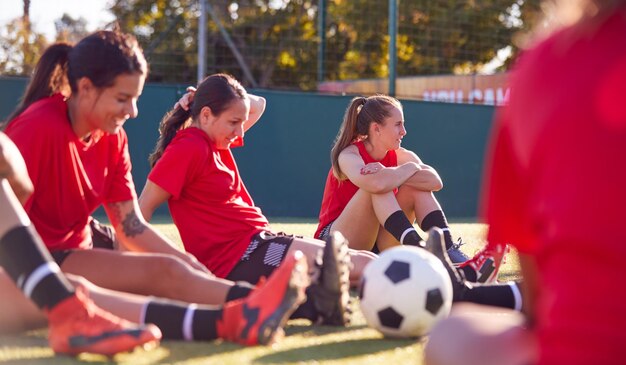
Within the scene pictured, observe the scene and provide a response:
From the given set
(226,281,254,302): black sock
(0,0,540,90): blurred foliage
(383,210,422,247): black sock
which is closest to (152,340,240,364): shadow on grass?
(226,281,254,302): black sock

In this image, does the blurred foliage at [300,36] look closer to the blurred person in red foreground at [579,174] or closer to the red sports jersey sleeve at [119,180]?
the red sports jersey sleeve at [119,180]

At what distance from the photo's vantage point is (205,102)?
4.56 m

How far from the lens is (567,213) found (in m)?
1.57

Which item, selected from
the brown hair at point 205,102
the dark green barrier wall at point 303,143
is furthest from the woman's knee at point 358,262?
the dark green barrier wall at point 303,143

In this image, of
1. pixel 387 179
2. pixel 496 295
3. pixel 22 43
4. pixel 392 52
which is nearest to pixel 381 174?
pixel 387 179

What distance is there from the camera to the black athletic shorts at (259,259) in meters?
4.34

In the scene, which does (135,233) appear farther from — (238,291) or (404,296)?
(404,296)

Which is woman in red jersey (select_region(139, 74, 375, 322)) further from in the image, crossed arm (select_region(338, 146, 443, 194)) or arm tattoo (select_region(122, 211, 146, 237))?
crossed arm (select_region(338, 146, 443, 194))

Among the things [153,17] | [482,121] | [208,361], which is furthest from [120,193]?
[153,17]

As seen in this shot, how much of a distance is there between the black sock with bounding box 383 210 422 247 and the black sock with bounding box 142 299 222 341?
2330 millimetres

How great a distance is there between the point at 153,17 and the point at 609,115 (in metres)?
17.5

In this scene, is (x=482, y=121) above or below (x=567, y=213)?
below

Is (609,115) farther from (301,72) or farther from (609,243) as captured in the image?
(301,72)

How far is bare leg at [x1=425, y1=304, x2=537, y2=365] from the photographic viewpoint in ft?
6.38
